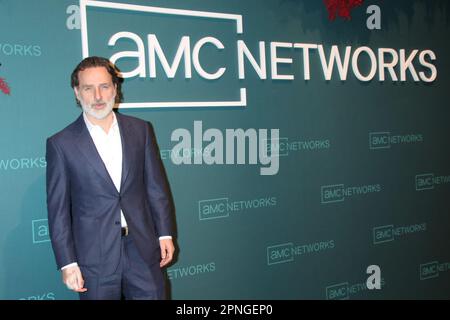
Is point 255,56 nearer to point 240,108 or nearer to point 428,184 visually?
point 240,108

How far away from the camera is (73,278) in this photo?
2.16 meters

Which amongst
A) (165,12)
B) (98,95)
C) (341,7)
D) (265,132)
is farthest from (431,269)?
(98,95)

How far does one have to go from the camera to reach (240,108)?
335cm

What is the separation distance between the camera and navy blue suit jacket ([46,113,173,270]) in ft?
7.18

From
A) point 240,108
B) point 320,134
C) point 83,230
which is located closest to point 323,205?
point 320,134

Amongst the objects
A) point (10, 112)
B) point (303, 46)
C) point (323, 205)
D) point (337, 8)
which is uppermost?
point (337, 8)

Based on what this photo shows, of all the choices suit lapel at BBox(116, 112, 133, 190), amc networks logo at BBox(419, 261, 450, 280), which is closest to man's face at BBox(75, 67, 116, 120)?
suit lapel at BBox(116, 112, 133, 190)

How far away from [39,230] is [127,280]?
0.72m

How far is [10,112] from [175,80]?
101cm

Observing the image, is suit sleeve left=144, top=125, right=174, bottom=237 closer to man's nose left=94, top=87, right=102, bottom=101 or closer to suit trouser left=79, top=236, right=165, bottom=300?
suit trouser left=79, top=236, right=165, bottom=300

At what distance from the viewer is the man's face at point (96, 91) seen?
226 centimetres

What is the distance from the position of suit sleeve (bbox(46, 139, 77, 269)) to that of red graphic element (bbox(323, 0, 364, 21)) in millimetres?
2471

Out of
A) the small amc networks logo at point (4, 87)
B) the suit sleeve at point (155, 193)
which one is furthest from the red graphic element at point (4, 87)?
the suit sleeve at point (155, 193)

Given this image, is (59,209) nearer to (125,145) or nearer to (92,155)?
(92,155)
